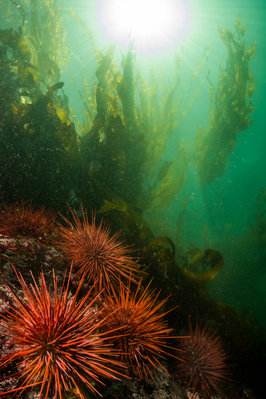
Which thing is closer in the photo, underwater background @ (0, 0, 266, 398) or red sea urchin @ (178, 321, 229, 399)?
red sea urchin @ (178, 321, 229, 399)

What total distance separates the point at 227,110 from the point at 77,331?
324 inches

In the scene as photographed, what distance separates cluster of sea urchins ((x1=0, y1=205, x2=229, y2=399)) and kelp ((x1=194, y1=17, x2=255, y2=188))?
740cm

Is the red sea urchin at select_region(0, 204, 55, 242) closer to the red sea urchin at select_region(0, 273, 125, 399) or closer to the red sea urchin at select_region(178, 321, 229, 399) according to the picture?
the red sea urchin at select_region(0, 273, 125, 399)

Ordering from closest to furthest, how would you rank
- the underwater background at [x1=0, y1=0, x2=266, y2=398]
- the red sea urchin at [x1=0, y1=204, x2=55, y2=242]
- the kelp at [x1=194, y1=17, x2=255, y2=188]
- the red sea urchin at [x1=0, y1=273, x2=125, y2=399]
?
1. the red sea urchin at [x1=0, y1=273, x2=125, y2=399]
2. the red sea urchin at [x1=0, y1=204, x2=55, y2=242]
3. the underwater background at [x1=0, y1=0, x2=266, y2=398]
4. the kelp at [x1=194, y1=17, x2=255, y2=188]

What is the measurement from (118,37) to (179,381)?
35.5 m

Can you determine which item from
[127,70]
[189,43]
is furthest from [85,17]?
[127,70]

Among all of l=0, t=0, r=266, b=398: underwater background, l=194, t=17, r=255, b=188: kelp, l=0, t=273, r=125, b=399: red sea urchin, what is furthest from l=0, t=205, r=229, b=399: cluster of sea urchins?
l=194, t=17, r=255, b=188: kelp

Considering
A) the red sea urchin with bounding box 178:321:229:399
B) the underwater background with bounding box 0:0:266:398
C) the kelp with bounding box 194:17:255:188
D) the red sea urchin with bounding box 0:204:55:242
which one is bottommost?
the red sea urchin with bounding box 178:321:229:399

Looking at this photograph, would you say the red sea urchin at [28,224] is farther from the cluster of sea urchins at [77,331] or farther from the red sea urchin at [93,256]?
the red sea urchin at [93,256]

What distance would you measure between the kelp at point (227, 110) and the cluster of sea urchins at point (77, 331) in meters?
7.40

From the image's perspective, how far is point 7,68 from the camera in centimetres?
321

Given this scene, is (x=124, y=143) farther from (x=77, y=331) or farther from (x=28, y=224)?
(x=77, y=331)

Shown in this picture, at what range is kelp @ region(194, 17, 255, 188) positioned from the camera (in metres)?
6.67

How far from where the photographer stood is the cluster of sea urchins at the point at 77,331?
0.84 metres
